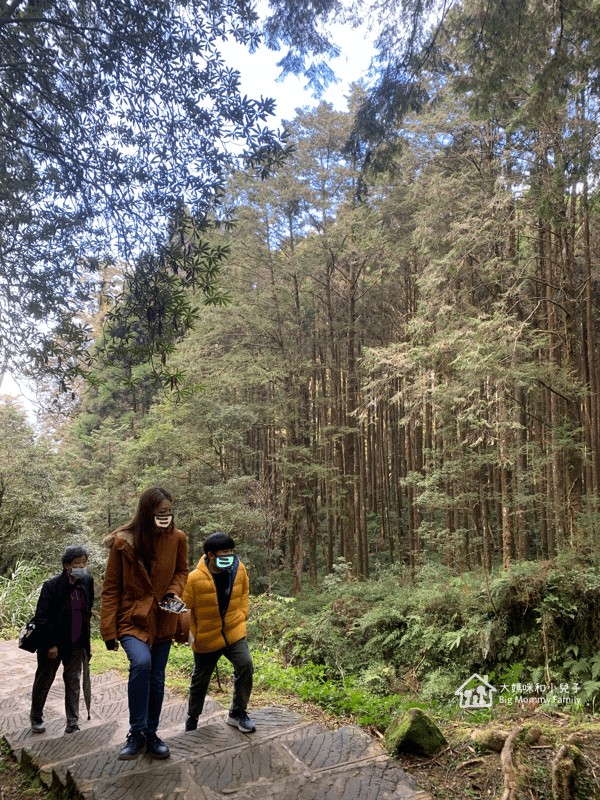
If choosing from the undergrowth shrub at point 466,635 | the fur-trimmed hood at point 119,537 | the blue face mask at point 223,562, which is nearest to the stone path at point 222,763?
the blue face mask at point 223,562

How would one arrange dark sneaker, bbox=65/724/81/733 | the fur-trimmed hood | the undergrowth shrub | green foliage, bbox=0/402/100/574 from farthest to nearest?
1. green foliage, bbox=0/402/100/574
2. the undergrowth shrub
3. dark sneaker, bbox=65/724/81/733
4. the fur-trimmed hood

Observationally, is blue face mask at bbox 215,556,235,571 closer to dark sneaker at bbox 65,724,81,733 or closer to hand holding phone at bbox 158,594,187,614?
hand holding phone at bbox 158,594,187,614

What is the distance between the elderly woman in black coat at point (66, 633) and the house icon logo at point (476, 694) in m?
2.91

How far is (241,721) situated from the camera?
316 centimetres

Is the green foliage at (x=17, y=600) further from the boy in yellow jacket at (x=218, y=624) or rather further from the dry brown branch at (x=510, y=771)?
the dry brown branch at (x=510, y=771)

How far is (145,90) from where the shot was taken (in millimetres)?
4406

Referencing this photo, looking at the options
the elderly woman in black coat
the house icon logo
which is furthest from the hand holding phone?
the house icon logo

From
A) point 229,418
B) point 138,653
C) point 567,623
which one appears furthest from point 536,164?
point 229,418

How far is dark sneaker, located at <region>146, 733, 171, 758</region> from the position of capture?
9.10 ft

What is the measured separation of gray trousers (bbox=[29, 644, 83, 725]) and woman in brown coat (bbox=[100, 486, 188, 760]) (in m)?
0.91

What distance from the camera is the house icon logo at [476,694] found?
14.0 ft

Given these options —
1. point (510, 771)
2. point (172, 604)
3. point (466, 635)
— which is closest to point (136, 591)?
point (172, 604)

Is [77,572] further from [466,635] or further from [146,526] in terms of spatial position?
[466,635]

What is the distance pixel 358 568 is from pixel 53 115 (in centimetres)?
1468
